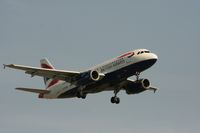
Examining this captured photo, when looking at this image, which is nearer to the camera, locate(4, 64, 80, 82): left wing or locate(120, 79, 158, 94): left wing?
locate(4, 64, 80, 82): left wing

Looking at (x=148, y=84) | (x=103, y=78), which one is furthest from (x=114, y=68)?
(x=148, y=84)

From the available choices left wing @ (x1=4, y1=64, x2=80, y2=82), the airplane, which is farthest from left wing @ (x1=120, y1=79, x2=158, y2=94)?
left wing @ (x1=4, y1=64, x2=80, y2=82)

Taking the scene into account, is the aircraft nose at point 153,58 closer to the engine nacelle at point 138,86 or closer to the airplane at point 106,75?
the airplane at point 106,75

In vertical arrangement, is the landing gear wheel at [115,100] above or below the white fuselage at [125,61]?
below

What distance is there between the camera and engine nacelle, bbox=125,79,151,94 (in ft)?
282

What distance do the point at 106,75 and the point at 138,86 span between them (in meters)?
7.55

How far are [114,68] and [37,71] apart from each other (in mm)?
9508

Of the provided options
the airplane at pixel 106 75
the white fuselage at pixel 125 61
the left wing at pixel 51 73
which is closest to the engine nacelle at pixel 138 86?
the airplane at pixel 106 75

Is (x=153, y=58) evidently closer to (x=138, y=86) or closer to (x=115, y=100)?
(x=138, y=86)

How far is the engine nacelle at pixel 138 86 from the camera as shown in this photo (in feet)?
282

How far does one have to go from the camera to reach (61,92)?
88750mm

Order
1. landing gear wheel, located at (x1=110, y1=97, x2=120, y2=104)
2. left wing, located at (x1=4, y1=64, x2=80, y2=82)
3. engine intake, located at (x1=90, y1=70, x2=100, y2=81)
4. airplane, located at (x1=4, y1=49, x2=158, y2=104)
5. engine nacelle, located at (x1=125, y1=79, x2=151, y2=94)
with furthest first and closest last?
A: 1. landing gear wheel, located at (x1=110, y1=97, x2=120, y2=104)
2. engine nacelle, located at (x1=125, y1=79, x2=151, y2=94)
3. engine intake, located at (x1=90, y1=70, x2=100, y2=81)
4. airplane, located at (x1=4, y1=49, x2=158, y2=104)
5. left wing, located at (x1=4, y1=64, x2=80, y2=82)

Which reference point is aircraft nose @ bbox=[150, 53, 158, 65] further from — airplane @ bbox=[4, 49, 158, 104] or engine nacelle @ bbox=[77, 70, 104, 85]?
engine nacelle @ bbox=[77, 70, 104, 85]

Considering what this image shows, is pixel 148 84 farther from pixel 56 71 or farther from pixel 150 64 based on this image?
pixel 56 71
